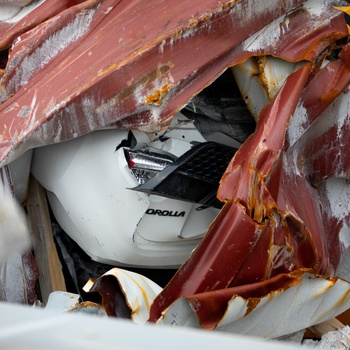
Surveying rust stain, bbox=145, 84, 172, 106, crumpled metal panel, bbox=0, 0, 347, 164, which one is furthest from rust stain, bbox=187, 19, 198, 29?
rust stain, bbox=145, 84, 172, 106

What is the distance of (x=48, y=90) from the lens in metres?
1.92

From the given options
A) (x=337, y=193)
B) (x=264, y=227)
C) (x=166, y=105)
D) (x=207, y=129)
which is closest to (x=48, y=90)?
(x=166, y=105)

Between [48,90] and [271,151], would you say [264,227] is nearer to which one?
[271,151]

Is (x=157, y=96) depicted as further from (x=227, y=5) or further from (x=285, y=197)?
(x=285, y=197)

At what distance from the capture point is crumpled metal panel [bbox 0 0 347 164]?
6.13 feet

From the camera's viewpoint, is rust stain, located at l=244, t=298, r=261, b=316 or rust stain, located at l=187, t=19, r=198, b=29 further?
rust stain, located at l=187, t=19, r=198, b=29

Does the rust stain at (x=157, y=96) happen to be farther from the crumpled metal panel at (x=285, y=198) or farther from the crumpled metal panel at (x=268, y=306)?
the crumpled metal panel at (x=268, y=306)

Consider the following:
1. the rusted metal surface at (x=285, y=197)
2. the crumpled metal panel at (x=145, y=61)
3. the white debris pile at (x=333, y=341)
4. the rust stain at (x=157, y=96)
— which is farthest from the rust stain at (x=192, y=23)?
the white debris pile at (x=333, y=341)

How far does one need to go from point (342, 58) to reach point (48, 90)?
29.4 inches

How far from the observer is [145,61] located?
187 centimetres

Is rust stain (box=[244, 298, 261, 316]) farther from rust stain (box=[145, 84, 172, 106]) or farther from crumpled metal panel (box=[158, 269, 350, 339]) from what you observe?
rust stain (box=[145, 84, 172, 106])

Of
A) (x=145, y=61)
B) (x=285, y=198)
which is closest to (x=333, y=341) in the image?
(x=285, y=198)

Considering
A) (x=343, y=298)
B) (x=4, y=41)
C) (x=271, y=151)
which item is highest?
(x=4, y=41)

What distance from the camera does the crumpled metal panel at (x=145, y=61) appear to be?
1869 millimetres
